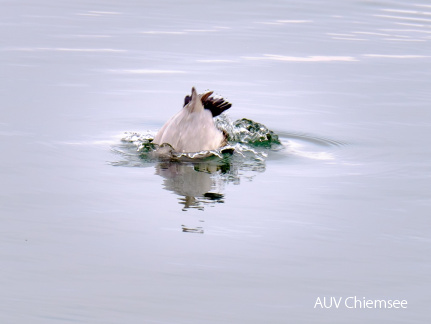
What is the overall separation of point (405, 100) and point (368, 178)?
4.20 metres

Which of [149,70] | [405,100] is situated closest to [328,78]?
[405,100]

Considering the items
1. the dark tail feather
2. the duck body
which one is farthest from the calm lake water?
the dark tail feather

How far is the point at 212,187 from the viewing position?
8500mm

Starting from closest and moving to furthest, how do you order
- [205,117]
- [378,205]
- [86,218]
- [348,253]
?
1. [348,253]
2. [86,218]
3. [378,205]
4. [205,117]

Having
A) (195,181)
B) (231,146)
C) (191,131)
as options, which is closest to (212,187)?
(195,181)

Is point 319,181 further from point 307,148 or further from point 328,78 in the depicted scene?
point 328,78

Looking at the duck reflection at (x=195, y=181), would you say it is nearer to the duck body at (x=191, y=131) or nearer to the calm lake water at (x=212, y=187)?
the calm lake water at (x=212, y=187)

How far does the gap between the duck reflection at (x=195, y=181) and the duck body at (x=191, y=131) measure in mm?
225

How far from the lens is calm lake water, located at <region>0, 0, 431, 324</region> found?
19.3 ft

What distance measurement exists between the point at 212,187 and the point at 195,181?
0.27 meters

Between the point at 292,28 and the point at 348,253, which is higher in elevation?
the point at 292,28

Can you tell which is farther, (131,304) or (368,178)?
(368,178)

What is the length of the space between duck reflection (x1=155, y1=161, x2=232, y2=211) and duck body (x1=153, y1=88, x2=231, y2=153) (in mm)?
225

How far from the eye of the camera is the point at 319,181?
28.5ft
